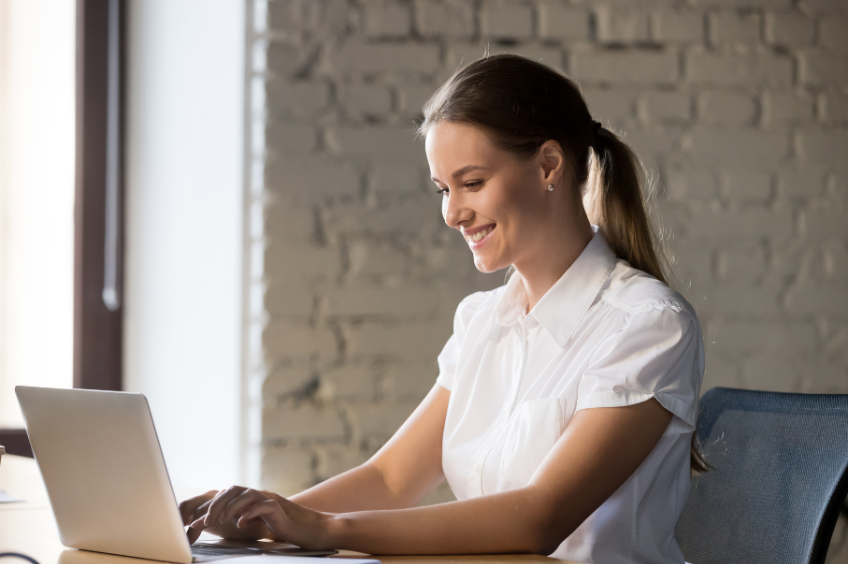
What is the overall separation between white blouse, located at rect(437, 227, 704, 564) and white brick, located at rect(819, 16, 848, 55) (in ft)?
3.31

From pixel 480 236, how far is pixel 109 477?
0.62 meters

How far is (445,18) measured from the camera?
1.82 meters

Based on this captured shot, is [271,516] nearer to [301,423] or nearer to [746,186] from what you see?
[301,423]

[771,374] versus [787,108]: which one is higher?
[787,108]

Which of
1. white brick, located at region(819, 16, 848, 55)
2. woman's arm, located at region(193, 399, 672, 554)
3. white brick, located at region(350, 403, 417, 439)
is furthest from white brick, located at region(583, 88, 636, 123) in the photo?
woman's arm, located at region(193, 399, 672, 554)

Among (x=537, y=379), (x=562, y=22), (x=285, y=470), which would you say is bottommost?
(x=285, y=470)

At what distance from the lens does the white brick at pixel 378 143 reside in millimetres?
1787

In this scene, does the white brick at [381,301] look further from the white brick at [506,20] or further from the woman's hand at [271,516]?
the woman's hand at [271,516]

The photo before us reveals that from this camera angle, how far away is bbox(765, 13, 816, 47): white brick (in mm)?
1893

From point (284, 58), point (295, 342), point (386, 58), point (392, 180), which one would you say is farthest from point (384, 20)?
point (295, 342)

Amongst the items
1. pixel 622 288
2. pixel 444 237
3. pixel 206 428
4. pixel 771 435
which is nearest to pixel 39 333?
pixel 206 428

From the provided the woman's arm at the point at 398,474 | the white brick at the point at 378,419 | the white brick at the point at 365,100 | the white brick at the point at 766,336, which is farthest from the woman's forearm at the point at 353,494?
the white brick at the point at 766,336

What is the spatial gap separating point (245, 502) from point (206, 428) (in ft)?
3.56

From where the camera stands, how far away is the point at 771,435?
1.13 metres
